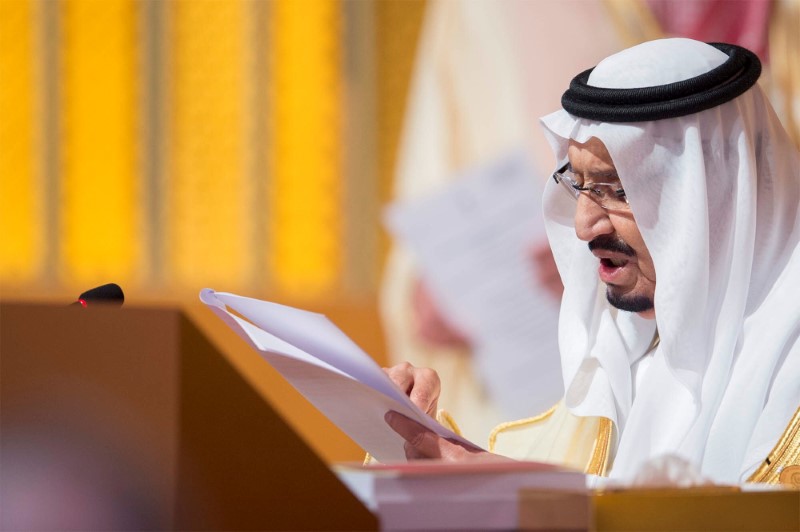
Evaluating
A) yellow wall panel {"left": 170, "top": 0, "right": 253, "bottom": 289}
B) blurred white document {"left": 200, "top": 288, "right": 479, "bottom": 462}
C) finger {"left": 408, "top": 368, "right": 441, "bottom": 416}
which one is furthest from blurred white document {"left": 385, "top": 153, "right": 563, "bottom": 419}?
blurred white document {"left": 200, "top": 288, "right": 479, "bottom": 462}

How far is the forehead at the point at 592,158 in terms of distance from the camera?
1806mm

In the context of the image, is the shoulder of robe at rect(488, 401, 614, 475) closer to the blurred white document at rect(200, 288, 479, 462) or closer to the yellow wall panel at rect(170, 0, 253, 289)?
the blurred white document at rect(200, 288, 479, 462)

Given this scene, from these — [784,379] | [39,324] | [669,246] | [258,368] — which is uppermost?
[39,324]

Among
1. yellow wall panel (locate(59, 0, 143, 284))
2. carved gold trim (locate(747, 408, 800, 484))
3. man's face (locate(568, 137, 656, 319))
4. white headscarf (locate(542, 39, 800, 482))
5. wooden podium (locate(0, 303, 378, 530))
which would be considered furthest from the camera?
yellow wall panel (locate(59, 0, 143, 284))

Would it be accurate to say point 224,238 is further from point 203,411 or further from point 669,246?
point 203,411

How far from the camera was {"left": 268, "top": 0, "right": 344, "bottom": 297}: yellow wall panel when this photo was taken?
4582 mm

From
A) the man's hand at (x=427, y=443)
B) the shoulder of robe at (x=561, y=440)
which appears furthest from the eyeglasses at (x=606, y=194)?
the man's hand at (x=427, y=443)

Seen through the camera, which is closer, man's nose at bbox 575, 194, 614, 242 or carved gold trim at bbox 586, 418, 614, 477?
carved gold trim at bbox 586, 418, 614, 477

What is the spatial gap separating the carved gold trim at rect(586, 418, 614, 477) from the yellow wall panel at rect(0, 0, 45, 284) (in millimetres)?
3187

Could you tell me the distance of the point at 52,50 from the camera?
14.8 ft

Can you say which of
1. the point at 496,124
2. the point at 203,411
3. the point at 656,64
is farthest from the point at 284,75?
the point at 203,411

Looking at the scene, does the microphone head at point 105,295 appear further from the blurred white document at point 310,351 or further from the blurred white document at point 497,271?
the blurred white document at point 497,271

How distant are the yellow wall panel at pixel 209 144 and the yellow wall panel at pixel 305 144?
0.13 metres

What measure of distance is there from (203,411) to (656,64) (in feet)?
3.95
